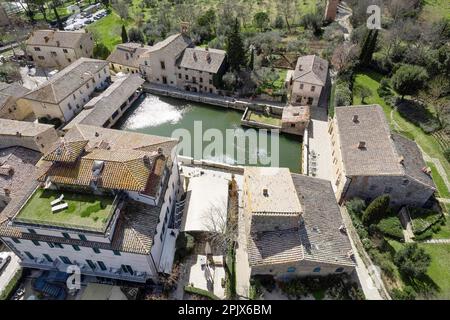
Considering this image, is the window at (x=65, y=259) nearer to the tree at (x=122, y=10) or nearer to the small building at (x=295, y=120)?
the small building at (x=295, y=120)

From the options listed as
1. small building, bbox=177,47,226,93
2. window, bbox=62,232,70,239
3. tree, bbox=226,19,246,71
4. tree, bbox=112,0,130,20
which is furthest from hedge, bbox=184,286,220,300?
tree, bbox=112,0,130,20

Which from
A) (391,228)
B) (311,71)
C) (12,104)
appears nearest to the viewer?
(391,228)

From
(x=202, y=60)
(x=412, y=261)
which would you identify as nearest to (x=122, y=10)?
(x=202, y=60)

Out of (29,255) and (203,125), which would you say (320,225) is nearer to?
(203,125)

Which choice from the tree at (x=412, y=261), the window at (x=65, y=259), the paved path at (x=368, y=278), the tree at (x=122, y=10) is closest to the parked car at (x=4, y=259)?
the window at (x=65, y=259)

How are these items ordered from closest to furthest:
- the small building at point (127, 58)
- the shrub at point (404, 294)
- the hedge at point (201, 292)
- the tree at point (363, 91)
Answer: the shrub at point (404, 294)
the hedge at point (201, 292)
the tree at point (363, 91)
the small building at point (127, 58)

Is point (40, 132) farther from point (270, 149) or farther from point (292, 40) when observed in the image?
point (292, 40)

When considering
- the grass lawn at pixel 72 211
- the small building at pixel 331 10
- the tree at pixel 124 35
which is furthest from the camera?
the small building at pixel 331 10
